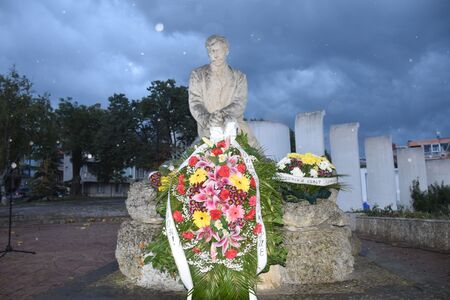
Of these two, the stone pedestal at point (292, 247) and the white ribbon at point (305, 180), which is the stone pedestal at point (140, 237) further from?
the white ribbon at point (305, 180)

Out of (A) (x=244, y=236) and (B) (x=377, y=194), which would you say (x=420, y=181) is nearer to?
(B) (x=377, y=194)

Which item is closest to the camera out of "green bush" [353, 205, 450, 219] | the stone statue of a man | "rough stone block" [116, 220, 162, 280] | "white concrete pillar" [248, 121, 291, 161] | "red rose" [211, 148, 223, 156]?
"red rose" [211, 148, 223, 156]

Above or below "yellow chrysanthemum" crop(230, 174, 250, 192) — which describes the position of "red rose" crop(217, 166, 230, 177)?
above

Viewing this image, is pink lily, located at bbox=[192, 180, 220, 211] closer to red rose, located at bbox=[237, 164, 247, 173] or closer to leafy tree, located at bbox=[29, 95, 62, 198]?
red rose, located at bbox=[237, 164, 247, 173]

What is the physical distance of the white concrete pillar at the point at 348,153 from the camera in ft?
31.7

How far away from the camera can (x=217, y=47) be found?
552 cm

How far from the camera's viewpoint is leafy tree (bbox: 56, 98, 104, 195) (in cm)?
4088

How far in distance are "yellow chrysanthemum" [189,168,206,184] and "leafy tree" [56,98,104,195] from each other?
39.2m

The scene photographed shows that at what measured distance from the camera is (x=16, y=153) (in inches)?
1180

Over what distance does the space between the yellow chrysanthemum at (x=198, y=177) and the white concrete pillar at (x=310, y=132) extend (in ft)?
19.4

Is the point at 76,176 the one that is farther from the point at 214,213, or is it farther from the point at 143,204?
the point at 214,213

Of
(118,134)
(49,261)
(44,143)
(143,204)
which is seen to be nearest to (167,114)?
(118,134)

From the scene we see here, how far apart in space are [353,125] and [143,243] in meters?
6.68

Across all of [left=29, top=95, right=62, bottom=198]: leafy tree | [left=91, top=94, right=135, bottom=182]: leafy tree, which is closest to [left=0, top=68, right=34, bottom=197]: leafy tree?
[left=29, top=95, right=62, bottom=198]: leafy tree
